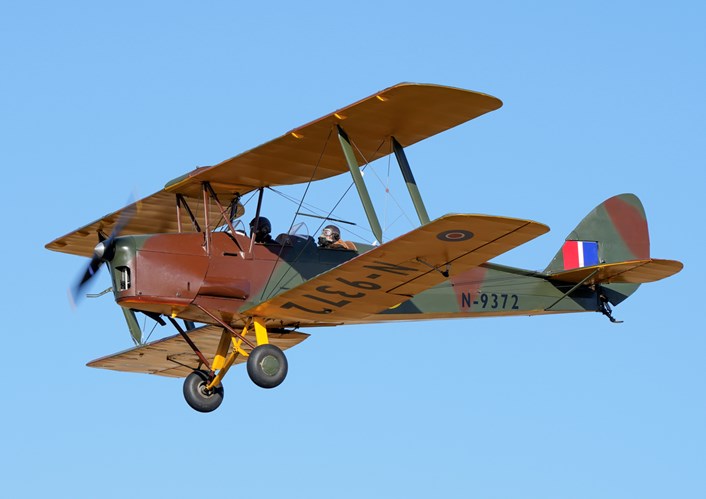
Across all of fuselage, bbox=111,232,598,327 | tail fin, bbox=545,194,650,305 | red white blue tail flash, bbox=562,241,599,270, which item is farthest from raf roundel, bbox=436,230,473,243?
red white blue tail flash, bbox=562,241,599,270

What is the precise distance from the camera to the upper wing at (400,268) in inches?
544

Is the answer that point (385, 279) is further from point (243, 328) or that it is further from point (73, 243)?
point (73, 243)

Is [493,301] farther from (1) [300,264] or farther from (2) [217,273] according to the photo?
(2) [217,273]

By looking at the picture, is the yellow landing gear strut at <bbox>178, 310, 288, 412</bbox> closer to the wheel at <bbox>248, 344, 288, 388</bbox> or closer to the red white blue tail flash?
the wheel at <bbox>248, 344, 288, 388</bbox>

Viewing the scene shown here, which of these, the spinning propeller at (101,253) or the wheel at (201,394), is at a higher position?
the spinning propeller at (101,253)

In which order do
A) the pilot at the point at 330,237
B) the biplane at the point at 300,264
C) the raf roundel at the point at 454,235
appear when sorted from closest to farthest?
the raf roundel at the point at 454,235, the biplane at the point at 300,264, the pilot at the point at 330,237

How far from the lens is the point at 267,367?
15.6 meters

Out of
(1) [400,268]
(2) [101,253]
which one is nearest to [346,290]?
(1) [400,268]

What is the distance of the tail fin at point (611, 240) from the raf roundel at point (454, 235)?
5271 mm

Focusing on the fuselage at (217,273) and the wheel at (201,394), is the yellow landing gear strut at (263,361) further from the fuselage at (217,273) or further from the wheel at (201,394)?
the wheel at (201,394)

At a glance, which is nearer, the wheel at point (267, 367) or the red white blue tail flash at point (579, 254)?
the wheel at point (267, 367)

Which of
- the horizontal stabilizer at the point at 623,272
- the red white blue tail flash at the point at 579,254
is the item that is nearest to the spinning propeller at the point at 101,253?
the horizontal stabilizer at the point at 623,272

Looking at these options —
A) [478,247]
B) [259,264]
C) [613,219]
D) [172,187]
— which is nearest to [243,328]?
[259,264]

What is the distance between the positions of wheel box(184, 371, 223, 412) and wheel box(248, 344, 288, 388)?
125 centimetres
